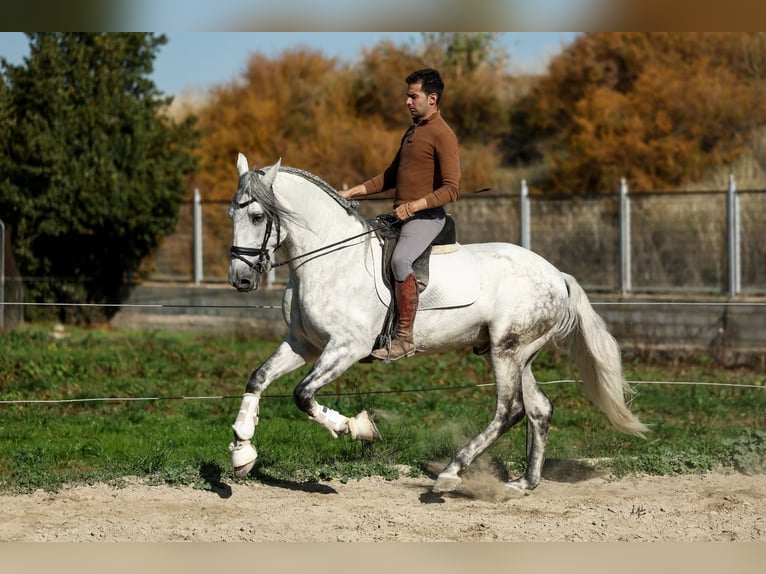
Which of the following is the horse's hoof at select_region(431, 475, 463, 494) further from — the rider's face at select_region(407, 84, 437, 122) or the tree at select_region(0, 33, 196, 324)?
the tree at select_region(0, 33, 196, 324)

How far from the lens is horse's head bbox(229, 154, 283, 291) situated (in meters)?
6.93

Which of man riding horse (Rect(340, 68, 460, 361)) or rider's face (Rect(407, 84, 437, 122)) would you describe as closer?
man riding horse (Rect(340, 68, 460, 361))

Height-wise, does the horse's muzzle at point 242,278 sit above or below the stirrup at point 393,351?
above

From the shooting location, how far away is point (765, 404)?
11820 millimetres

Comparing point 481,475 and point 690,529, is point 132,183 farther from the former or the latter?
point 690,529

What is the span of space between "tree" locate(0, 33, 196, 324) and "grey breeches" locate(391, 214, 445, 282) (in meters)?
14.8

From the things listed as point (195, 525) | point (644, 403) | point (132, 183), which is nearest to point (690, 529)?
point (195, 525)

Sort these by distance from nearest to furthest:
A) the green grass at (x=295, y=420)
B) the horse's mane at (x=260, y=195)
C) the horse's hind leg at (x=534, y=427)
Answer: the horse's mane at (x=260, y=195), the horse's hind leg at (x=534, y=427), the green grass at (x=295, y=420)

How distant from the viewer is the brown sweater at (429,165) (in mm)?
7305

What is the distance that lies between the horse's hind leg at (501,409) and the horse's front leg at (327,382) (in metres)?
0.78

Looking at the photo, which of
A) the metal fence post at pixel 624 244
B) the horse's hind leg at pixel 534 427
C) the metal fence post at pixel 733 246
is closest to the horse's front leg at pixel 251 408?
the horse's hind leg at pixel 534 427

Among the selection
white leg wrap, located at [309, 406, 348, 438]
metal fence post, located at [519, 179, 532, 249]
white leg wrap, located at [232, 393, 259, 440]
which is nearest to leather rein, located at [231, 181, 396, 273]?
white leg wrap, located at [232, 393, 259, 440]

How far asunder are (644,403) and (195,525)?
6.85 m

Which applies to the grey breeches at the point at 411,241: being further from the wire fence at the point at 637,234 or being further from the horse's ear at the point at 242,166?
the wire fence at the point at 637,234
